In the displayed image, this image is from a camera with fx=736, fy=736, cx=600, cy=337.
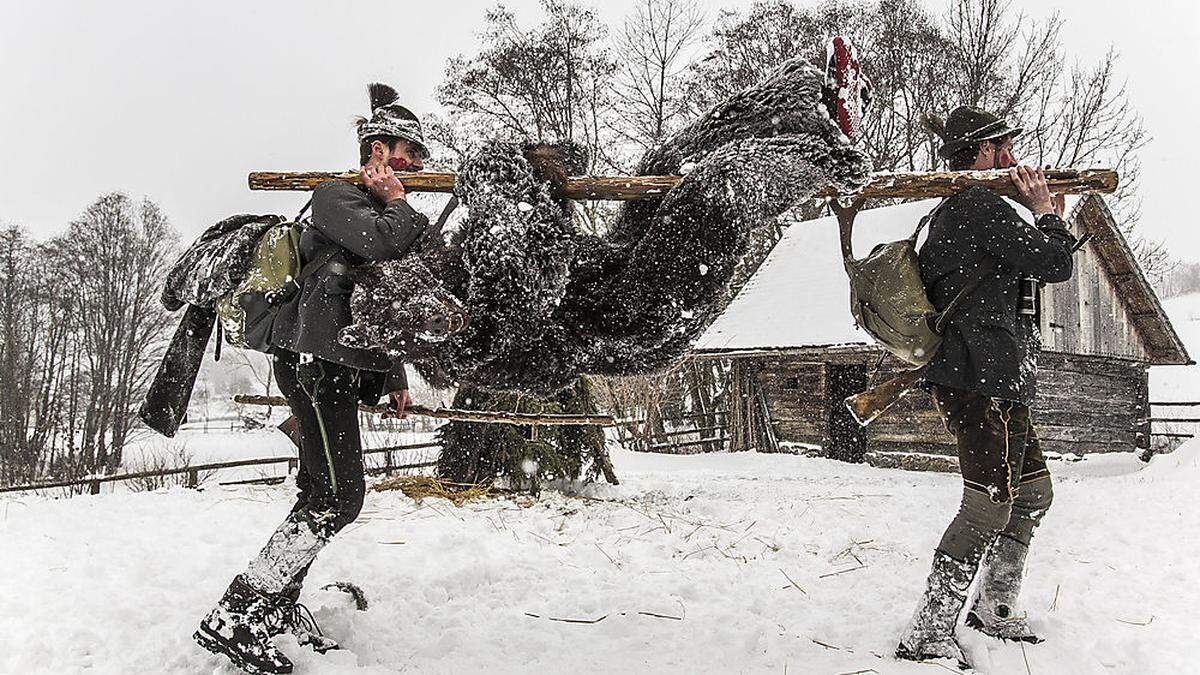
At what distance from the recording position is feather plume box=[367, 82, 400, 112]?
9.62 feet

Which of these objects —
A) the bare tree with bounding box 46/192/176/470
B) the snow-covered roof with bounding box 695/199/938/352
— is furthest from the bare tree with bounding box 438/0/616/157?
the bare tree with bounding box 46/192/176/470

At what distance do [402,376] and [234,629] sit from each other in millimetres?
1165

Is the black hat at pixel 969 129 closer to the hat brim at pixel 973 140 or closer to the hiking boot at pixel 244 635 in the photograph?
the hat brim at pixel 973 140

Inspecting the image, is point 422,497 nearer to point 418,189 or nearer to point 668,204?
point 418,189

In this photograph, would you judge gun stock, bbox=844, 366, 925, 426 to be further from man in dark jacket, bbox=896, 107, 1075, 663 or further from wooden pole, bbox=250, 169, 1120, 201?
wooden pole, bbox=250, 169, 1120, 201

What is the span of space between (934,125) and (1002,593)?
2.12 m

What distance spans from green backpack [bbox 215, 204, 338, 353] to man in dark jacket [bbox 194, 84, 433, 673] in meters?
0.03

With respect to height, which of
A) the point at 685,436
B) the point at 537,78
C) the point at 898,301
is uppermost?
the point at 537,78

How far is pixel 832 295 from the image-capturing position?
16547mm

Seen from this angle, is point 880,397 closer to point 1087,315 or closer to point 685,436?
point 1087,315

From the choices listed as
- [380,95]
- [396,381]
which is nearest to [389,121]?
[380,95]

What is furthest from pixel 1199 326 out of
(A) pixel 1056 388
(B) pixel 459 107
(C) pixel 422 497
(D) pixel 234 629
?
(D) pixel 234 629

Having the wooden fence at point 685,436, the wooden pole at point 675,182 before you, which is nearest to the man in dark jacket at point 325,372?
the wooden pole at point 675,182

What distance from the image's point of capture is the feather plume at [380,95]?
9.62ft
